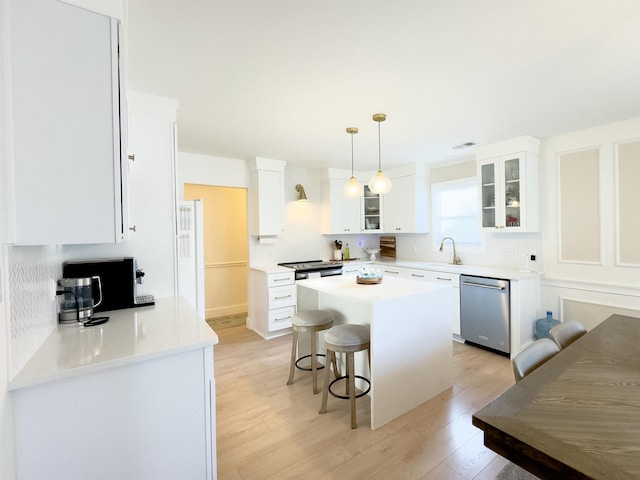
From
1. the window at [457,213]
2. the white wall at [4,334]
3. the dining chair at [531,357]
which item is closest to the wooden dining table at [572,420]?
the dining chair at [531,357]

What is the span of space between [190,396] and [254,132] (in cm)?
255

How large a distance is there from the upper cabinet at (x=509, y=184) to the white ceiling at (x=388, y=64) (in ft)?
1.07

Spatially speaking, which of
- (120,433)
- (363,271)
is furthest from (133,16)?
(363,271)

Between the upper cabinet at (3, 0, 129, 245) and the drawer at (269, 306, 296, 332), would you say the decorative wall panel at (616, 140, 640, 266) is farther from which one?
the upper cabinet at (3, 0, 129, 245)

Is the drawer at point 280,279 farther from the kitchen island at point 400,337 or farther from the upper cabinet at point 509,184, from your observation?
the upper cabinet at point 509,184

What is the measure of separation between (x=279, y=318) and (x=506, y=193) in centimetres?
319

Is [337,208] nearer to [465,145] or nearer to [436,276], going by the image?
[436,276]

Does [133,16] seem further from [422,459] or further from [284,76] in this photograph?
[422,459]

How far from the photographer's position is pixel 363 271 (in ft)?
9.01

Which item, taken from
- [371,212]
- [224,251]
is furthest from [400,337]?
[224,251]

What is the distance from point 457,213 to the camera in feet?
14.6

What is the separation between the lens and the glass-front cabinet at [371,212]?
5.13 m

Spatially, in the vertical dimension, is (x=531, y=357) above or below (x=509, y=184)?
below

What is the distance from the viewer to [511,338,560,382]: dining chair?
1402mm
